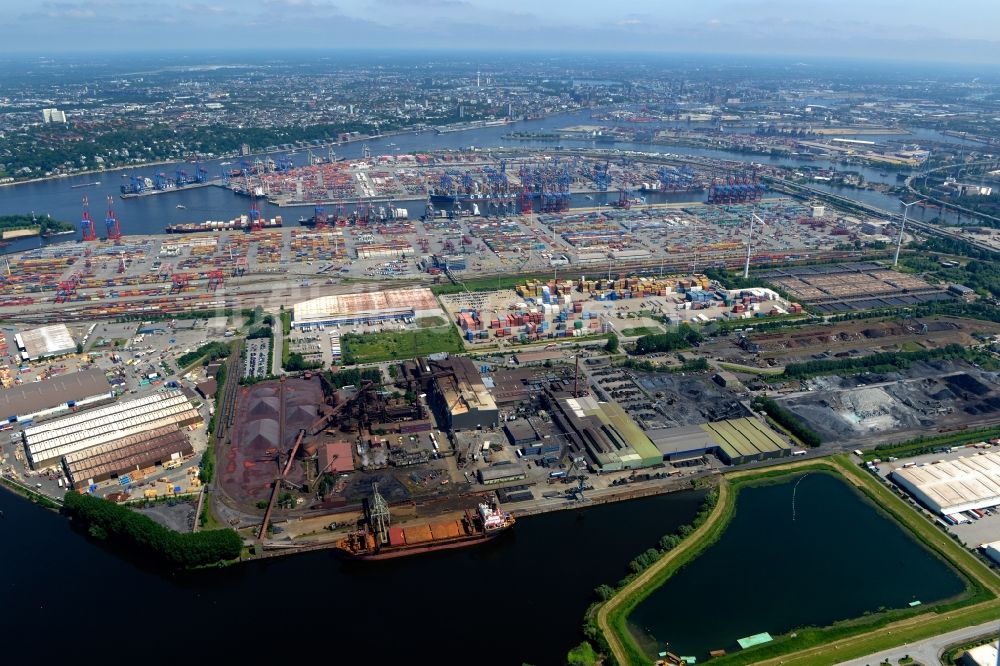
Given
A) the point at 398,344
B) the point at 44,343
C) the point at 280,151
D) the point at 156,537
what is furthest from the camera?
the point at 280,151

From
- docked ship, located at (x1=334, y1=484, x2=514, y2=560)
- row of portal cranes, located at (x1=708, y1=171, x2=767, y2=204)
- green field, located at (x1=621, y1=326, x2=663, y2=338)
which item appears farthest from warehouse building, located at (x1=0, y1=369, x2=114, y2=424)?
row of portal cranes, located at (x1=708, y1=171, x2=767, y2=204)

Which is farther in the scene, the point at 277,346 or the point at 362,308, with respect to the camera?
the point at 362,308

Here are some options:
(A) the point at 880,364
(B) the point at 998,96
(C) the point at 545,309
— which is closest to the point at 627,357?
(C) the point at 545,309

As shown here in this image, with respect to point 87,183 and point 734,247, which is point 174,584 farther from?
point 87,183

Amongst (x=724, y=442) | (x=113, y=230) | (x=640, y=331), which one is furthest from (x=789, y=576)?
(x=113, y=230)

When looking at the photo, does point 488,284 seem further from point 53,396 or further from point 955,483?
point 955,483

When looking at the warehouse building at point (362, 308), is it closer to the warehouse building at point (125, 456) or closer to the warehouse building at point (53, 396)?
the warehouse building at point (53, 396)
